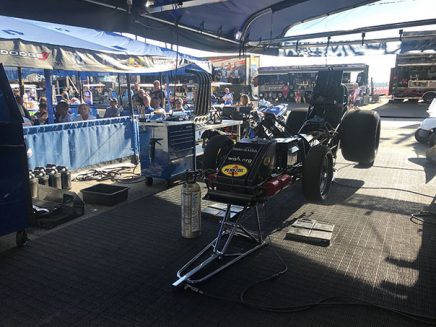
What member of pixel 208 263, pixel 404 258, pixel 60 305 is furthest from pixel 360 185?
pixel 60 305

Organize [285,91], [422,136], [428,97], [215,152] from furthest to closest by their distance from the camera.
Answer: [285,91]
[428,97]
[422,136]
[215,152]

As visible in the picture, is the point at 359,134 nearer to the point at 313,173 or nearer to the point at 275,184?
the point at 313,173

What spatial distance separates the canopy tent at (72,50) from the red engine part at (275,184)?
190cm

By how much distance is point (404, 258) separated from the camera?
3107mm

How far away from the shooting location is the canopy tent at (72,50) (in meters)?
4.42

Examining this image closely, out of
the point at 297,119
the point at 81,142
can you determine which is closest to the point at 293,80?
the point at 297,119

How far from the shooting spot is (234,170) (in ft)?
10.8

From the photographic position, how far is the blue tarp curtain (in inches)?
222

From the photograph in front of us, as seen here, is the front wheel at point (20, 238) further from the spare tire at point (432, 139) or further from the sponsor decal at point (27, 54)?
the spare tire at point (432, 139)

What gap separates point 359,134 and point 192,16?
307 cm

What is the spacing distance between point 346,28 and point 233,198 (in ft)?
14.9

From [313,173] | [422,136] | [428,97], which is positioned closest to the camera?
[313,173]

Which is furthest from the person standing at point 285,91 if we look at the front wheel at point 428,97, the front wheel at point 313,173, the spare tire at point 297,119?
the front wheel at point 313,173

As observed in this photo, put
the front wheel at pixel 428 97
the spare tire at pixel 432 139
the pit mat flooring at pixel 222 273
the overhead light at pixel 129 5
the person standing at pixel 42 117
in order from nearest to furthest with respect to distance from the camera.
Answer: the pit mat flooring at pixel 222 273 < the overhead light at pixel 129 5 < the person standing at pixel 42 117 < the spare tire at pixel 432 139 < the front wheel at pixel 428 97
